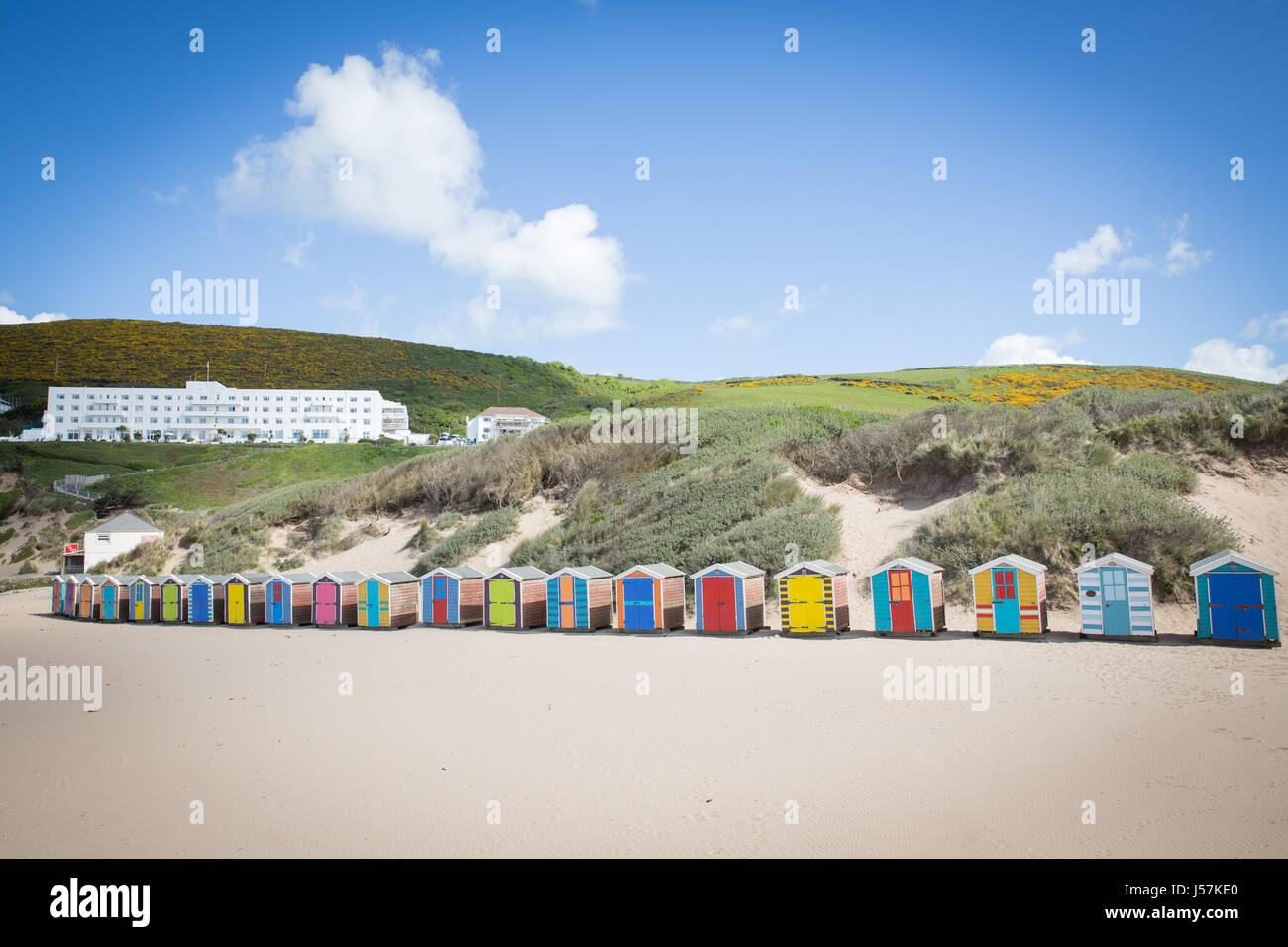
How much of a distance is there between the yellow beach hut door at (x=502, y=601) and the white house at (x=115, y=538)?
979 inches

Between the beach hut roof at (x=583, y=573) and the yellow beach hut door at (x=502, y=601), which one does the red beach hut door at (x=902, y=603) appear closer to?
the beach hut roof at (x=583, y=573)

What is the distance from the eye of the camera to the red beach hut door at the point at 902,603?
1555cm

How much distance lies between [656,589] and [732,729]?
8.52 meters

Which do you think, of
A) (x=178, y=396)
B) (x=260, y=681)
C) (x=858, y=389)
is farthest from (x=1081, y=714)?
(x=178, y=396)

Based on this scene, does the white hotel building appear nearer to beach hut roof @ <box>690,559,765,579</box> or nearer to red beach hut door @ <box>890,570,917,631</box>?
beach hut roof @ <box>690,559,765,579</box>

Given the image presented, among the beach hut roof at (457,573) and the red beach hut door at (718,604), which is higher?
the beach hut roof at (457,573)

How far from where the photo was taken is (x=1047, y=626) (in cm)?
1517

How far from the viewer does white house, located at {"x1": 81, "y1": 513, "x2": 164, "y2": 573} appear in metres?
36.5

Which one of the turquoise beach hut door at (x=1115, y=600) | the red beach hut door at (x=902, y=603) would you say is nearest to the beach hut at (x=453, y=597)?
the red beach hut door at (x=902, y=603)

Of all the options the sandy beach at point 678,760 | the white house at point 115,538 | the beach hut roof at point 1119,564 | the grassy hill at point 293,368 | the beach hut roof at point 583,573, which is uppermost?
the grassy hill at point 293,368

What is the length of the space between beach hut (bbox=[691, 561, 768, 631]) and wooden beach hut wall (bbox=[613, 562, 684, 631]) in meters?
0.79

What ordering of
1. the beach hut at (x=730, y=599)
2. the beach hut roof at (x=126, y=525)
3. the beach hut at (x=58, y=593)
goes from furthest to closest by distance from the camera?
the beach hut roof at (x=126, y=525) → the beach hut at (x=58, y=593) → the beach hut at (x=730, y=599)
